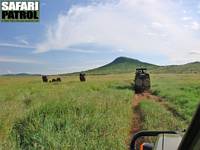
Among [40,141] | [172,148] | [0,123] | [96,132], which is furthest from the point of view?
[0,123]

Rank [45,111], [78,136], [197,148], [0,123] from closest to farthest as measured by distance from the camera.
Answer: [197,148] < [78,136] < [0,123] < [45,111]

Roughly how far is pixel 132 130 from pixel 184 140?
9.65m

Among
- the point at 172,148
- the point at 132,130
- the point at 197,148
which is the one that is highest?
the point at 197,148

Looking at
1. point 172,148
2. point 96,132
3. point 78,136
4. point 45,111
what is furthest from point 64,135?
point 172,148

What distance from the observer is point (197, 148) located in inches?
43.8

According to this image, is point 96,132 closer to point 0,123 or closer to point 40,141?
point 40,141

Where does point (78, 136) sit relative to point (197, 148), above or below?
below

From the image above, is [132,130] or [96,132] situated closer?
[96,132]

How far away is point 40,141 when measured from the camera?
25.1ft

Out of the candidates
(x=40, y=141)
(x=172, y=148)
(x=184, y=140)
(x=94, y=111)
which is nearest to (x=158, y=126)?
(x=94, y=111)

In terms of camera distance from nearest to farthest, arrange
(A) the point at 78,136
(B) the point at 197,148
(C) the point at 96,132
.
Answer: (B) the point at 197,148
(A) the point at 78,136
(C) the point at 96,132

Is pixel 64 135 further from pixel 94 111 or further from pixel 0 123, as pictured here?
pixel 94 111

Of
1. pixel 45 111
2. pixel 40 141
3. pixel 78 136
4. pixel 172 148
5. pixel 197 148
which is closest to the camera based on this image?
Result: pixel 197 148

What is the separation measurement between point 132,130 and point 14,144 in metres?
3.75
